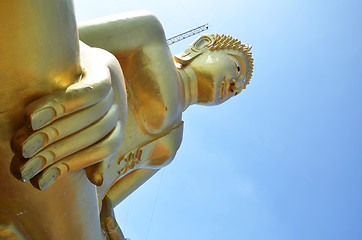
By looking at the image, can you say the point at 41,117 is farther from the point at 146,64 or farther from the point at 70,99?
the point at 146,64

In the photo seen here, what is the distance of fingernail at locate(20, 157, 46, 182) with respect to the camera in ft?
4.74

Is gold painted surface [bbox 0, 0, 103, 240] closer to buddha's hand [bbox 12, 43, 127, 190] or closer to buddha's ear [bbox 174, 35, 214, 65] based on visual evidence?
buddha's hand [bbox 12, 43, 127, 190]

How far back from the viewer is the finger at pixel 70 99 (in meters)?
1.43

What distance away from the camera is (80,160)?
5.50 ft

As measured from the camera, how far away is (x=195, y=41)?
12.3 feet

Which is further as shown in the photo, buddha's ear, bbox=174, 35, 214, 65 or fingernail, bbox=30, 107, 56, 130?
buddha's ear, bbox=174, 35, 214, 65

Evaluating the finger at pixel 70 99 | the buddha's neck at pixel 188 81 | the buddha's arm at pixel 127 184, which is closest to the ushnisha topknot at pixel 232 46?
the buddha's neck at pixel 188 81

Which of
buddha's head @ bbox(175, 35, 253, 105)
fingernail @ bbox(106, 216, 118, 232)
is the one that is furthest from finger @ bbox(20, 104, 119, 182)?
buddha's head @ bbox(175, 35, 253, 105)

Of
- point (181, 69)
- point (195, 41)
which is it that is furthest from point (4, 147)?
A: point (195, 41)

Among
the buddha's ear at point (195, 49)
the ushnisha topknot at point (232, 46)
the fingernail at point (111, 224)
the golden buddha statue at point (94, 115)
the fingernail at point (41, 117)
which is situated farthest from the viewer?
the ushnisha topknot at point (232, 46)

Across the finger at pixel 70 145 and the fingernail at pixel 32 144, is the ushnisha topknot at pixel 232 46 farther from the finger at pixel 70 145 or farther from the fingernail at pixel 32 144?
the fingernail at pixel 32 144

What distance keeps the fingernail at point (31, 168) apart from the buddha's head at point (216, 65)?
219 cm

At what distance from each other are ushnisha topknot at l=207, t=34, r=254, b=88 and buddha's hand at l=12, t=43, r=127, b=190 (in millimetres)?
1981

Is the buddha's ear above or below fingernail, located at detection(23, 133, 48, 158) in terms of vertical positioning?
below
